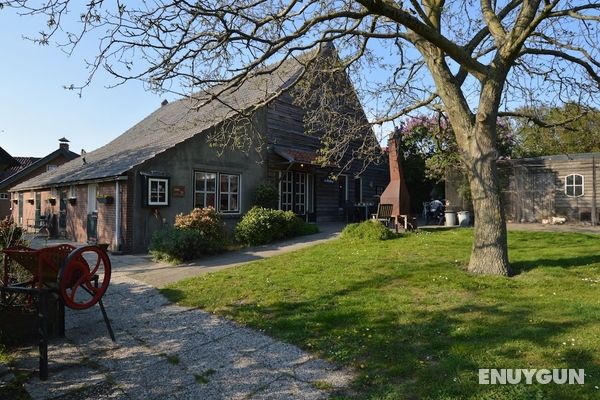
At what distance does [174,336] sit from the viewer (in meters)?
5.50

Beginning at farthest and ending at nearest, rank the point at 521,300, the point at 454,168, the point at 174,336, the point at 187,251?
the point at 454,168
the point at 187,251
the point at 521,300
the point at 174,336

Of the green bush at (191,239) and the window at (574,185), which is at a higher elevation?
the window at (574,185)

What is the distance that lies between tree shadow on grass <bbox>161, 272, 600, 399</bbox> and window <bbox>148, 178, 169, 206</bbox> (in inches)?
337

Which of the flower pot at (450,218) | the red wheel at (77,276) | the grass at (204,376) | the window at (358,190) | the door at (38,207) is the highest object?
the window at (358,190)

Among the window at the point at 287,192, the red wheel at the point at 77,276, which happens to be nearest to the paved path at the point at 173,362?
the red wheel at the point at 77,276

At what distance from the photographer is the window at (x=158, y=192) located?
14.0 metres

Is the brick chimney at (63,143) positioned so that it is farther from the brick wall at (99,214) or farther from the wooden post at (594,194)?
the wooden post at (594,194)

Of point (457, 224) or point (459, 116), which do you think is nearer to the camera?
point (459, 116)

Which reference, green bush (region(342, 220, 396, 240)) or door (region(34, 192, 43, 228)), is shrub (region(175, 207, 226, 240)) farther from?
door (region(34, 192, 43, 228))

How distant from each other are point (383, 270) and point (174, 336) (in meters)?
4.26

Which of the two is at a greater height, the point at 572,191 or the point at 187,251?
the point at 572,191

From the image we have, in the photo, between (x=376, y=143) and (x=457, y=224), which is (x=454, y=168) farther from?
(x=376, y=143)

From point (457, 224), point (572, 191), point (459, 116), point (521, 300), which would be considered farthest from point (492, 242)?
point (572, 191)

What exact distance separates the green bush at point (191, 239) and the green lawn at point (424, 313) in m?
2.38
